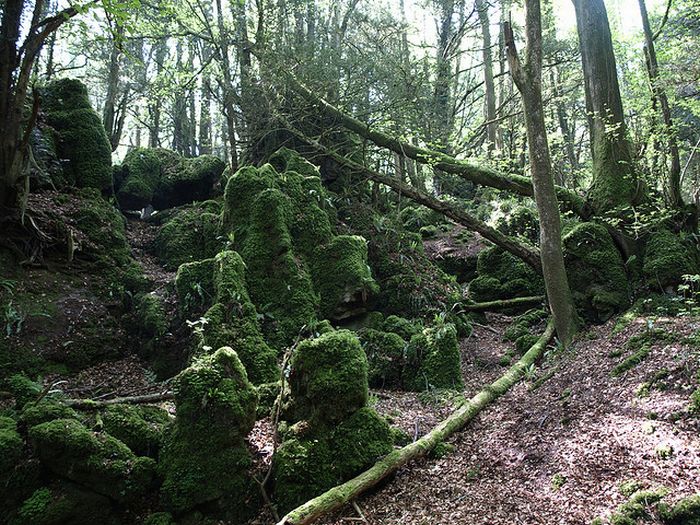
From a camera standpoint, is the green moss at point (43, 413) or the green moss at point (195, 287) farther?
the green moss at point (195, 287)

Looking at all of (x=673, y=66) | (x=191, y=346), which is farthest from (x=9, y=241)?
(x=673, y=66)

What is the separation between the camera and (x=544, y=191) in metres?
8.65

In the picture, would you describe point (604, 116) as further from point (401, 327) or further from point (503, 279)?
point (401, 327)

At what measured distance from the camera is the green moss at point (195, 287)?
8.51 metres

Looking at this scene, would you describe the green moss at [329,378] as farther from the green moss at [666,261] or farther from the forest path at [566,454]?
the green moss at [666,261]

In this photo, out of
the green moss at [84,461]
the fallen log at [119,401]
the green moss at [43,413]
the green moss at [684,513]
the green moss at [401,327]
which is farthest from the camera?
the green moss at [401,327]

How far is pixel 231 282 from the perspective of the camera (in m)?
A: 8.06

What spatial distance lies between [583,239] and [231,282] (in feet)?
24.0

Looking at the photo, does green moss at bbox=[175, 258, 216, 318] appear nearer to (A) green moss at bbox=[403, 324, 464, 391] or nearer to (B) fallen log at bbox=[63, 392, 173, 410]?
(B) fallen log at bbox=[63, 392, 173, 410]

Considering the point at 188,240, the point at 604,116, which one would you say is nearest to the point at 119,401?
the point at 188,240

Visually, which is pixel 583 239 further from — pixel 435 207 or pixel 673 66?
pixel 673 66

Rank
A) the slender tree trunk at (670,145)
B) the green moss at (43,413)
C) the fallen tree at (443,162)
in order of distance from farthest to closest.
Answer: the fallen tree at (443,162) → the slender tree trunk at (670,145) → the green moss at (43,413)

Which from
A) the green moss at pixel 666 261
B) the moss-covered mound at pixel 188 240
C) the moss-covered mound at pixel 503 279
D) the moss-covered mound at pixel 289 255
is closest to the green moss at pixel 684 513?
the moss-covered mound at pixel 289 255

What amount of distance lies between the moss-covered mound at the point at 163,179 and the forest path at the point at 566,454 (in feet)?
37.5
